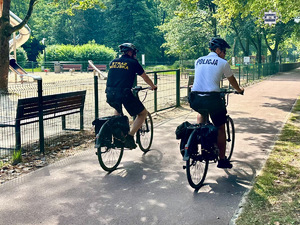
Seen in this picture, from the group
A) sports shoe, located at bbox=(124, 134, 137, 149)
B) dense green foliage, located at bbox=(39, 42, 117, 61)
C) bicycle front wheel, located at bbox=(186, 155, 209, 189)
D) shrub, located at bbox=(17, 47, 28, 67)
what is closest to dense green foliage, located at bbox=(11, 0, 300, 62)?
dense green foliage, located at bbox=(39, 42, 117, 61)

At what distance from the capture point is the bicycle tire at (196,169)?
496cm

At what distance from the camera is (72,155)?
7.00 m

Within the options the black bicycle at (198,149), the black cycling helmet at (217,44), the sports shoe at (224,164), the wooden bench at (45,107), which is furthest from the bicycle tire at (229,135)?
the wooden bench at (45,107)

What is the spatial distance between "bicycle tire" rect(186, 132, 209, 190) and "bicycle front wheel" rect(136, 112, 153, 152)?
1.74 m

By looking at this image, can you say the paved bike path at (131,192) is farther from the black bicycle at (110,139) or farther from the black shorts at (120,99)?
the black shorts at (120,99)

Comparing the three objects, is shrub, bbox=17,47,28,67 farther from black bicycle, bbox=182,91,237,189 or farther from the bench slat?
black bicycle, bbox=182,91,237,189

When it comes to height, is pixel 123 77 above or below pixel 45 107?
above

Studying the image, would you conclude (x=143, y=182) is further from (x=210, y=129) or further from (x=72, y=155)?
(x=72, y=155)

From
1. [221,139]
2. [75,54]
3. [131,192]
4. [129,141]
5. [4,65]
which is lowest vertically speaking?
[131,192]

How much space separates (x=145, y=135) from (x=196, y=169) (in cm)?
205

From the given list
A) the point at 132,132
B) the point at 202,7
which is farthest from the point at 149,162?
the point at 202,7

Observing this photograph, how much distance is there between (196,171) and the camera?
5.19 m

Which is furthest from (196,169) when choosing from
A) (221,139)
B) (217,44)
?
(217,44)

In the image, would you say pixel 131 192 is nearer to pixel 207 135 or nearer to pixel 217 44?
pixel 207 135
